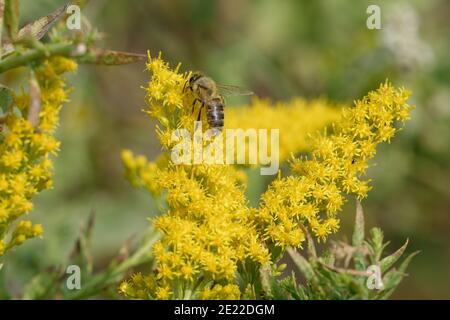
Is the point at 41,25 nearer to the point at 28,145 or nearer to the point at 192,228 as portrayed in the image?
the point at 28,145

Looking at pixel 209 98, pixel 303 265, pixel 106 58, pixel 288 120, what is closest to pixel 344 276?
pixel 303 265

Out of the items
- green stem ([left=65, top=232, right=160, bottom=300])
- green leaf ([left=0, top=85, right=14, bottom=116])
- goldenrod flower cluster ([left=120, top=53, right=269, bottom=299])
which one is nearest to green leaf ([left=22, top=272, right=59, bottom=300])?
green stem ([left=65, top=232, right=160, bottom=300])

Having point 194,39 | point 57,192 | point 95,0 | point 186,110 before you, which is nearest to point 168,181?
point 186,110

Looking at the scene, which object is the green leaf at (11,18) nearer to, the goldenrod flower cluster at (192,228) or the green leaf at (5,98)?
the green leaf at (5,98)

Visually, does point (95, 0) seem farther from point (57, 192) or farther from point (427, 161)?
point (427, 161)

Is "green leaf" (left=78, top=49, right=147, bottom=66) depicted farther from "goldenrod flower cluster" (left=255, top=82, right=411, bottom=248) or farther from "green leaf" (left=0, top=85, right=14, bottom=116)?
"goldenrod flower cluster" (left=255, top=82, right=411, bottom=248)

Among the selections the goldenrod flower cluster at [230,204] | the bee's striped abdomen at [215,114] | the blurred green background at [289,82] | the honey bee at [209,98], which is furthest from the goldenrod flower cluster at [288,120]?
the goldenrod flower cluster at [230,204]
